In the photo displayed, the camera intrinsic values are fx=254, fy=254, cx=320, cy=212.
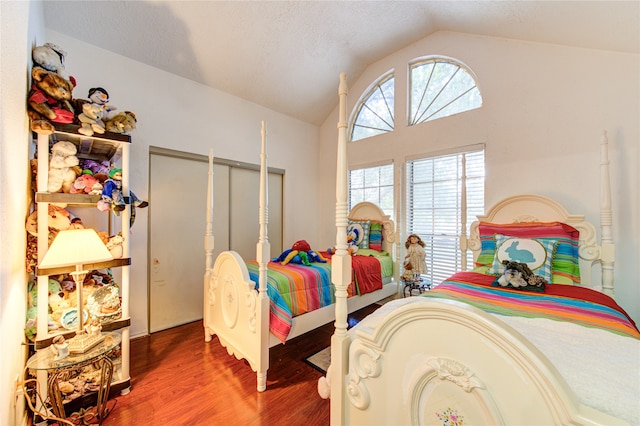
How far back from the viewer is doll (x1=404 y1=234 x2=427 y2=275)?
292cm

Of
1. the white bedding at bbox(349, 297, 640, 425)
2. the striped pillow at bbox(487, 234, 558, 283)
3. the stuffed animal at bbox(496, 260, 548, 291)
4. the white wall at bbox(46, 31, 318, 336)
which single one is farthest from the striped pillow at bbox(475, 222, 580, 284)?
the white wall at bbox(46, 31, 318, 336)

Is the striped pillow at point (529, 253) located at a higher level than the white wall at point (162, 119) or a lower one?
lower

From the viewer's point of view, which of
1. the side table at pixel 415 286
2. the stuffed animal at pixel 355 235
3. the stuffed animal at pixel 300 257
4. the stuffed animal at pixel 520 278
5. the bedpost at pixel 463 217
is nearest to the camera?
the stuffed animal at pixel 520 278

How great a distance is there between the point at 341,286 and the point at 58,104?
6.39 feet

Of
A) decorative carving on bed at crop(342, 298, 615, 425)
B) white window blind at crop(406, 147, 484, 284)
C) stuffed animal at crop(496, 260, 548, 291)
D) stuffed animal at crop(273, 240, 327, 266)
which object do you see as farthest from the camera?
white window blind at crop(406, 147, 484, 284)

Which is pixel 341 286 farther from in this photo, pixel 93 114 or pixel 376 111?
pixel 376 111

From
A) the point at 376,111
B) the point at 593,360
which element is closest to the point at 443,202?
the point at 376,111

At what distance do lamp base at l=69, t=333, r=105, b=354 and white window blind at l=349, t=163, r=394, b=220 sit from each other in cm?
309

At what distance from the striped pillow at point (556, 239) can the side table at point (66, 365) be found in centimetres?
278

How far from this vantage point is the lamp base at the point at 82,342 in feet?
4.45

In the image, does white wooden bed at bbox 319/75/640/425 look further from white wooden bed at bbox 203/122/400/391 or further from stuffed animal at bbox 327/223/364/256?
stuffed animal at bbox 327/223/364/256

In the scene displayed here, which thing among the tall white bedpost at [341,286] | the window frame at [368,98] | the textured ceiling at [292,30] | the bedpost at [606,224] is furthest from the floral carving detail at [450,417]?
the window frame at [368,98]

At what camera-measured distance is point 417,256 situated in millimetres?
2939

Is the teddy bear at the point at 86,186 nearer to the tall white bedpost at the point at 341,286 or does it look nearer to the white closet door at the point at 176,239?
the white closet door at the point at 176,239
